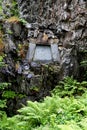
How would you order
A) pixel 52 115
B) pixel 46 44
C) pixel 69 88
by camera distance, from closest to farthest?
1. pixel 52 115
2. pixel 69 88
3. pixel 46 44

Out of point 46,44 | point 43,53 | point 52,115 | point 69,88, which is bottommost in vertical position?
point 69,88

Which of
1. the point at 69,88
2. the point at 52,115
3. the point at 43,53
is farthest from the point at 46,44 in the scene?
the point at 52,115

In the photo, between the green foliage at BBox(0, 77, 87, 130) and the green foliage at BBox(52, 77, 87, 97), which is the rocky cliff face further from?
the green foliage at BBox(0, 77, 87, 130)

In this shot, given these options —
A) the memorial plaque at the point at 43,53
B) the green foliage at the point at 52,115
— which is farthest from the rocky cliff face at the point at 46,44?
the green foliage at the point at 52,115

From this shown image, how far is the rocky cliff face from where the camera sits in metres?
14.8

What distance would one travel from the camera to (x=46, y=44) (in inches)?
610

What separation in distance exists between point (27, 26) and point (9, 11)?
6.00ft

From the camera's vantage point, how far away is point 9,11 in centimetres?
1666

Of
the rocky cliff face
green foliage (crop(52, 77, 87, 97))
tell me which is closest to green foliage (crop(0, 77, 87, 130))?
green foliage (crop(52, 77, 87, 97))

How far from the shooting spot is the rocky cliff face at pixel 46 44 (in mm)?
14758

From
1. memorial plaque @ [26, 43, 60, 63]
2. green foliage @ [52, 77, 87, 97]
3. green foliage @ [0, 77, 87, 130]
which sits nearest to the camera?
green foliage @ [0, 77, 87, 130]

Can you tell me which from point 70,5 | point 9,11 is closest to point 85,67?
point 70,5

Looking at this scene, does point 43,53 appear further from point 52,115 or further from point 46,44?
point 52,115

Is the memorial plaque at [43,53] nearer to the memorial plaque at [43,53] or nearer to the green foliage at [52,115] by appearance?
the memorial plaque at [43,53]
